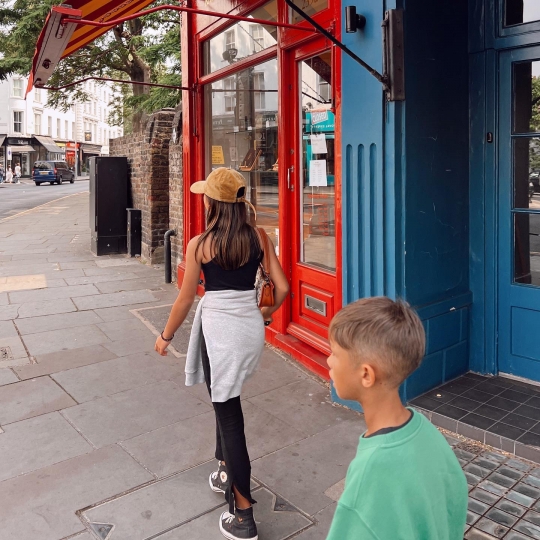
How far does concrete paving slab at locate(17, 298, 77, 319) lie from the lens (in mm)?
7016

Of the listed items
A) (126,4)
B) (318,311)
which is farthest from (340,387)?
(126,4)

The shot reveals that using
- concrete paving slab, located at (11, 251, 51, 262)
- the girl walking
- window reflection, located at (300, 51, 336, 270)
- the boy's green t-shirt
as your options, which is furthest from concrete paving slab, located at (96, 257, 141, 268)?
the boy's green t-shirt

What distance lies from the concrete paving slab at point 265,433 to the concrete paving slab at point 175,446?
25 centimetres

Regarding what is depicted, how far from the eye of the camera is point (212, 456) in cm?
357

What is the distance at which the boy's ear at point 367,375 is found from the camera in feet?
4.59

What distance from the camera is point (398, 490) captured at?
1271 millimetres

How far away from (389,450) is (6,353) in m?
5.07

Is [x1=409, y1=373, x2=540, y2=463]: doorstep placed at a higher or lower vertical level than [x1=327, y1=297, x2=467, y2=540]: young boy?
lower

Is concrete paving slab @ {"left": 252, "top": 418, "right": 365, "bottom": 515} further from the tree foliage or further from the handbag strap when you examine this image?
the tree foliage

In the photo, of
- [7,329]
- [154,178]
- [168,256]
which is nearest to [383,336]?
[7,329]

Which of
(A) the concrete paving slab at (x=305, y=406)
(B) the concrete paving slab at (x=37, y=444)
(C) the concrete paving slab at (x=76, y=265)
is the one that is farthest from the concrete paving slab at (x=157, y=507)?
(C) the concrete paving slab at (x=76, y=265)

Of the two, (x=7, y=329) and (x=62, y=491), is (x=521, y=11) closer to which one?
(x=62, y=491)

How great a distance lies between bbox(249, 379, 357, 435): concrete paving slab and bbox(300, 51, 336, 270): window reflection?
1062 millimetres

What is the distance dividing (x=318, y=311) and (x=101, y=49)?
16.7 metres
